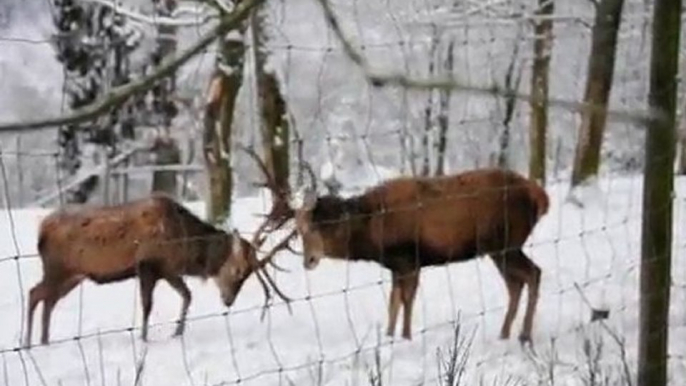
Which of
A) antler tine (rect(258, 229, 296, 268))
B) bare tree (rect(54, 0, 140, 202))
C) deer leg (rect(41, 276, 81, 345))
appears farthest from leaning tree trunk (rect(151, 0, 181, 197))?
antler tine (rect(258, 229, 296, 268))

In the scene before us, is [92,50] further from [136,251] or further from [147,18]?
[136,251]

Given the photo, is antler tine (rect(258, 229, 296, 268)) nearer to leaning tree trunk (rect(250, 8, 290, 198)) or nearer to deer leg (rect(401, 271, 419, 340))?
deer leg (rect(401, 271, 419, 340))

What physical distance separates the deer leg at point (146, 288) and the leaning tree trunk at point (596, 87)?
91.7 inches

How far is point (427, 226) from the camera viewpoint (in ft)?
18.4

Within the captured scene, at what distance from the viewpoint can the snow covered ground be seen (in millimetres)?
5074

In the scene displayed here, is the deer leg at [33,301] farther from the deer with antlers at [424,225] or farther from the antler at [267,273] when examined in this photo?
the deer with antlers at [424,225]

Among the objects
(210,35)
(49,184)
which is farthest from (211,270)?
(49,184)

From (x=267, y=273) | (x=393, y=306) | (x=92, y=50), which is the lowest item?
(x=393, y=306)

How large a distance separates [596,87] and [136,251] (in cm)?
325

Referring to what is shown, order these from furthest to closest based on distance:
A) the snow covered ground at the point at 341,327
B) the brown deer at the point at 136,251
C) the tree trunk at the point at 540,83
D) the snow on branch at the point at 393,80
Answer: the tree trunk at the point at 540,83, the brown deer at the point at 136,251, the snow covered ground at the point at 341,327, the snow on branch at the point at 393,80

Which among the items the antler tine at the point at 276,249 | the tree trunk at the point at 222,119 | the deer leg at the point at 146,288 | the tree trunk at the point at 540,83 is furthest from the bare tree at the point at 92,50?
the antler tine at the point at 276,249

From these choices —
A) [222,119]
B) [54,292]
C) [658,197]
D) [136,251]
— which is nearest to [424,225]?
[136,251]

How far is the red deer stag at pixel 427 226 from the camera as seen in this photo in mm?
5086

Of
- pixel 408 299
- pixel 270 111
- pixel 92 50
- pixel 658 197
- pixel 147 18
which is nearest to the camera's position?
pixel 658 197
